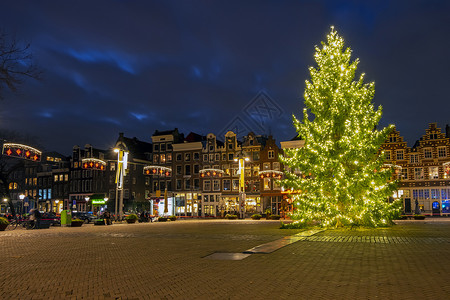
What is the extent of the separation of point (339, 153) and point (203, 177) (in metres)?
46.7

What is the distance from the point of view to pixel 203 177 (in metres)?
70.4

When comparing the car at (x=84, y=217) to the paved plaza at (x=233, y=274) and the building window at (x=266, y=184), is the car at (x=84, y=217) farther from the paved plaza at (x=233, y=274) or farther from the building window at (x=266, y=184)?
the paved plaza at (x=233, y=274)

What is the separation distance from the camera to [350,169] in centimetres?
2542

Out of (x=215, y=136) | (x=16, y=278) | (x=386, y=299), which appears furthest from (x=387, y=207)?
(x=215, y=136)

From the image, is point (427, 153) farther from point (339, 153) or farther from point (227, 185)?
point (339, 153)

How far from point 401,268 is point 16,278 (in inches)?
342

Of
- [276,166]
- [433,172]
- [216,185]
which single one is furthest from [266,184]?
[433,172]

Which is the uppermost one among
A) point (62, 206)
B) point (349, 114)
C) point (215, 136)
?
point (215, 136)

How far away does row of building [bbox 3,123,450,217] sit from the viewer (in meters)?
59.9

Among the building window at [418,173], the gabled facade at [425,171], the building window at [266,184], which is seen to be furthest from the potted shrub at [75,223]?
the building window at [418,173]

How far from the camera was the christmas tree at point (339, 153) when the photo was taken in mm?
24141

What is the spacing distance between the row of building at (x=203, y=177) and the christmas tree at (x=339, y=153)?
80.0ft

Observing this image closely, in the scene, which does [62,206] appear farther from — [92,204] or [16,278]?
[16,278]

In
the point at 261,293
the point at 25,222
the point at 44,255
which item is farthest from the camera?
the point at 25,222
